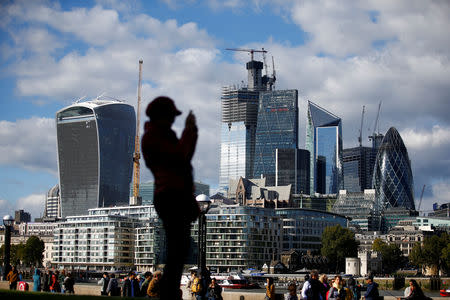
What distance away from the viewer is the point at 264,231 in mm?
184375

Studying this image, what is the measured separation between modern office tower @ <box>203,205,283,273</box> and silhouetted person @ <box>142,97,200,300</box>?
16337 centimetres

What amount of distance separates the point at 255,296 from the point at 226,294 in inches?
125

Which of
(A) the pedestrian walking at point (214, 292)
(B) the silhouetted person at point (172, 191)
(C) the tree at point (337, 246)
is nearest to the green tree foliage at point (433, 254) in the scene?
(C) the tree at point (337, 246)

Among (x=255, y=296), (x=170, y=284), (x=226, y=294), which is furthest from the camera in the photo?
(x=226, y=294)

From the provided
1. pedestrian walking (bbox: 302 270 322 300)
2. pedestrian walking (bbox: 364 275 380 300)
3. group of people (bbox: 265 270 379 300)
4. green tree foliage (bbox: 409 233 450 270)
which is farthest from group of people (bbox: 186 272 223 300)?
green tree foliage (bbox: 409 233 450 270)

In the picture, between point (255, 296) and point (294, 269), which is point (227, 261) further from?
point (255, 296)

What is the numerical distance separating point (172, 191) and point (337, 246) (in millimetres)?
167001

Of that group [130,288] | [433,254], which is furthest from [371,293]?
[433,254]

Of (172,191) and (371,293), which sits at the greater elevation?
(172,191)

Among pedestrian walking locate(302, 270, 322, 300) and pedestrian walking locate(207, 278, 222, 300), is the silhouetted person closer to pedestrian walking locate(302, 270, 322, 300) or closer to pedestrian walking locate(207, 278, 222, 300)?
pedestrian walking locate(302, 270, 322, 300)

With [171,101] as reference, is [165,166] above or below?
below

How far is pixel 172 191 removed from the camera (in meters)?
11.2

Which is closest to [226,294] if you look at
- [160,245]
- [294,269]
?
[294,269]

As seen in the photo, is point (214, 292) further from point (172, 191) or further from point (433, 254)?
point (433, 254)
